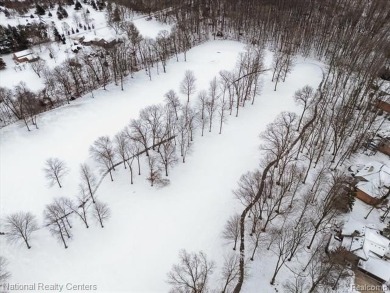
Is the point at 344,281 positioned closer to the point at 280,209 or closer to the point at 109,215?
the point at 280,209

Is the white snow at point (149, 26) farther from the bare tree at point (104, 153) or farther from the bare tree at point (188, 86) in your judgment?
the bare tree at point (104, 153)

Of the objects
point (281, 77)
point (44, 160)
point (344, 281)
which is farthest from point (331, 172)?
point (44, 160)

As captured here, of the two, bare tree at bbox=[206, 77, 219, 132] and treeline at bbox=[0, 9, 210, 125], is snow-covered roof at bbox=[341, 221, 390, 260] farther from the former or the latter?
treeline at bbox=[0, 9, 210, 125]

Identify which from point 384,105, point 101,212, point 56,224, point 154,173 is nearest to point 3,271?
point 56,224

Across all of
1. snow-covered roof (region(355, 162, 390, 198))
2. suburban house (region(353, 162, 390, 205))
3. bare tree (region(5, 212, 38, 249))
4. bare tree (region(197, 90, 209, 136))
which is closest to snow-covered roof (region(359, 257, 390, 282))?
suburban house (region(353, 162, 390, 205))

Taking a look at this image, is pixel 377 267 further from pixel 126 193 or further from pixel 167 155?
pixel 126 193

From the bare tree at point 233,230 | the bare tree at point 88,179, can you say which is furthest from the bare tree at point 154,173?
the bare tree at point 233,230
